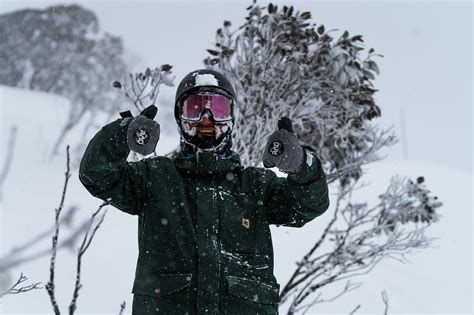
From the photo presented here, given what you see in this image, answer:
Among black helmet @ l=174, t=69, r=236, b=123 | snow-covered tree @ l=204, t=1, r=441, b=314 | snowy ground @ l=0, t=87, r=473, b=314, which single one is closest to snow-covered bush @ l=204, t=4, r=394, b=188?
snow-covered tree @ l=204, t=1, r=441, b=314

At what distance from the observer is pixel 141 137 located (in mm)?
1746

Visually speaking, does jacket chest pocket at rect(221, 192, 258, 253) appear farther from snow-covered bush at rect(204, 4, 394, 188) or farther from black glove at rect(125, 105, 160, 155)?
snow-covered bush at rect(204, 4, 394, 188)

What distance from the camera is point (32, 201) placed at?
379 inches

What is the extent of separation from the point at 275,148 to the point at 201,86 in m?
0.55

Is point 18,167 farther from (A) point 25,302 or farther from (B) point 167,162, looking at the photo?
(B) point 167,162

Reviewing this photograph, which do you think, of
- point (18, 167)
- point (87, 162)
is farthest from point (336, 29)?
point (18, 167)

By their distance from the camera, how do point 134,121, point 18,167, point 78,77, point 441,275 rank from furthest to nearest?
point 78,77
point 18,167
point 441,275
point 134,121

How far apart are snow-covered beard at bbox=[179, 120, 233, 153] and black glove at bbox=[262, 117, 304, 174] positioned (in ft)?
1.18

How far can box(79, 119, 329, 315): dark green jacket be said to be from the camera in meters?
1.82

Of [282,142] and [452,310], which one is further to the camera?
[452,310]

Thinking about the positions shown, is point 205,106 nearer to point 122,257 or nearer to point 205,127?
point 205,127

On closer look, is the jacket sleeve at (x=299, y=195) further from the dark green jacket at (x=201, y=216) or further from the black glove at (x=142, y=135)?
the black glove at (x=142, y=135)

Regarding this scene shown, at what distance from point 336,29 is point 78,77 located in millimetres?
16828

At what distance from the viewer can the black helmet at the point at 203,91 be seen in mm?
2129
